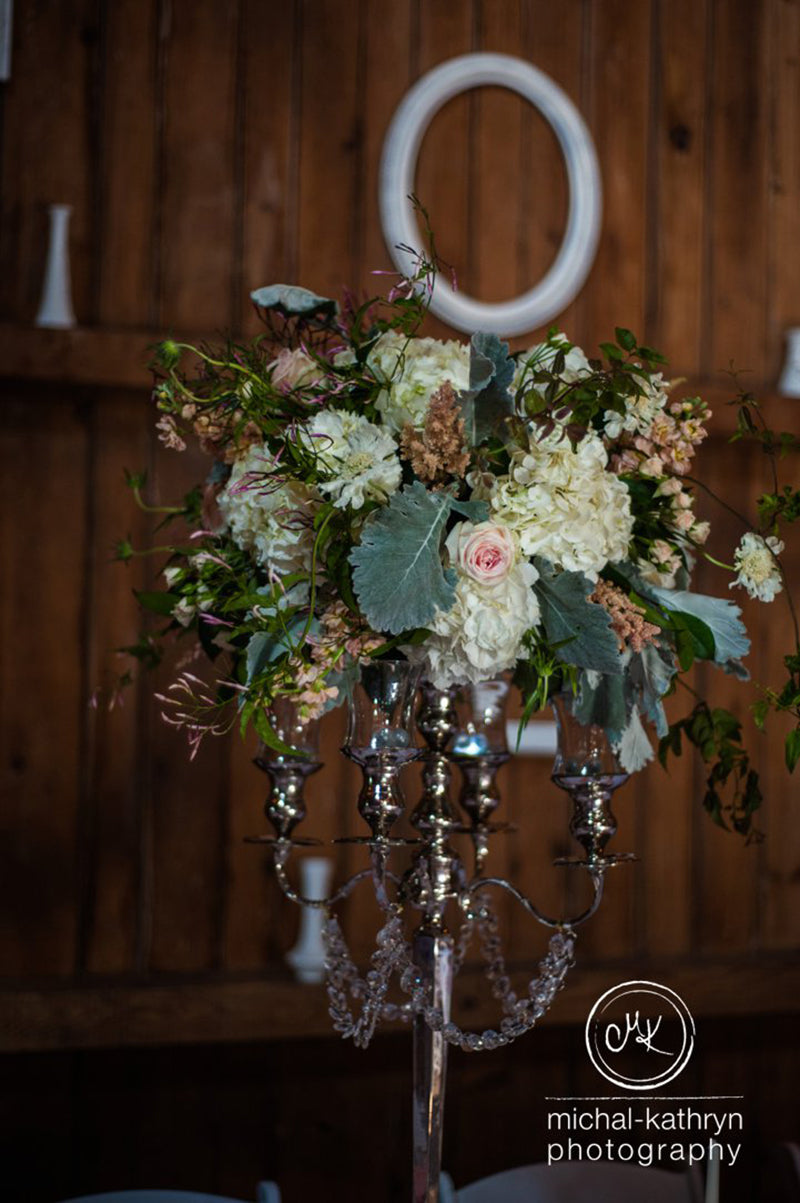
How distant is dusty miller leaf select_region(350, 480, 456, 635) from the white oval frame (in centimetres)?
111

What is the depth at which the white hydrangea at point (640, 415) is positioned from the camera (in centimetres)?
101

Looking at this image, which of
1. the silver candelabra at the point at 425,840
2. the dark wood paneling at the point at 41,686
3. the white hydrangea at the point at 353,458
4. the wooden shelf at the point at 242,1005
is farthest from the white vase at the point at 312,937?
the white hydrangea at the point at 353,458

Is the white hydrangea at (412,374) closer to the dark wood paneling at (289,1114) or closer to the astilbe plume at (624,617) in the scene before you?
the astilbe plume at (624,617)

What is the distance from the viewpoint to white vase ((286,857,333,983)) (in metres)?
1.85

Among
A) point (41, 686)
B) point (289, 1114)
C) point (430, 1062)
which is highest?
A: point (41, 686)

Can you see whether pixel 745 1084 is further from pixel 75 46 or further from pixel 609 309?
pixel 75 46

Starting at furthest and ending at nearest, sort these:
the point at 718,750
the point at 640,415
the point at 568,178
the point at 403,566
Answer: the point at 568,178
the point at 718,750
the point at 640,415
the point at 403,566

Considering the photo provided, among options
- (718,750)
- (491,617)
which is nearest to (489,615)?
(491,617)

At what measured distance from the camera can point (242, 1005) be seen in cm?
181

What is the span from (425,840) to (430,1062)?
0.18 metres

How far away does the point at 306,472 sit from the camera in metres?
0.95

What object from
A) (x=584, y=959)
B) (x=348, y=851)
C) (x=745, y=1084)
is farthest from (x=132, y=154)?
(x=745, y=1084)

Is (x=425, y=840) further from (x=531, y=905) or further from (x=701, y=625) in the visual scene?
(x=701, y=625)

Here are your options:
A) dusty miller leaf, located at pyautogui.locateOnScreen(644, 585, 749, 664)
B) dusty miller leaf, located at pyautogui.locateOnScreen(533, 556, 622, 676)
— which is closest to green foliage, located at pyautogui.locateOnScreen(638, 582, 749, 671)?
dusty miller leaf, located at pyautogui.locateOnScreen(644, 585, 749, 664)
